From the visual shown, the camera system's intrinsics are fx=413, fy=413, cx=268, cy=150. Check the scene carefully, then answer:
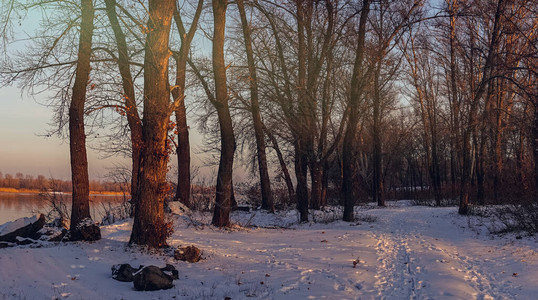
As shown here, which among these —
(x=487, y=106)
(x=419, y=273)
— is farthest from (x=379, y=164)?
(x=419, y=273)

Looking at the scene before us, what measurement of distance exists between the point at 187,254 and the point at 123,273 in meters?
1.85

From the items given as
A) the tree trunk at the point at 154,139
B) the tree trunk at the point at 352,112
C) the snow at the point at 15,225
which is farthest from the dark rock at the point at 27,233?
the tree trunk at the point at 352,112

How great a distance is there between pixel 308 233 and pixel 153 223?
5.83 metres

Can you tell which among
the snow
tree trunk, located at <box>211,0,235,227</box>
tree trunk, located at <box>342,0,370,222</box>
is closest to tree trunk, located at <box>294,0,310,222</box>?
tree trunk, located at <box>342,0,370,222</box>

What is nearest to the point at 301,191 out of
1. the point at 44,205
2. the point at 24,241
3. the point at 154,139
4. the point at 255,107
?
the point at 255,107

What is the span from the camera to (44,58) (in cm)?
1186

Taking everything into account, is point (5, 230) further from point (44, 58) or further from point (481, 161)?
point (481, 161)

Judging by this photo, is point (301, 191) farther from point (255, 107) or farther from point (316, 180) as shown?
point (255, 107)

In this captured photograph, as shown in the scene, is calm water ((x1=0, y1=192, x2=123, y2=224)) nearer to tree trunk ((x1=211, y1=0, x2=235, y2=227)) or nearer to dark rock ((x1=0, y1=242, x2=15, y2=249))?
dark rock ((x1=0, y1=242, x2=15, y2=249))

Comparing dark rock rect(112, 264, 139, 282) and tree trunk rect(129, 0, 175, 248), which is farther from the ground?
tree trunk rect(129, 0, 175, 248)

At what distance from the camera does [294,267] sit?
28.5 ft

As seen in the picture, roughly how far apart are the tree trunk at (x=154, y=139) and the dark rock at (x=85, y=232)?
112 cm

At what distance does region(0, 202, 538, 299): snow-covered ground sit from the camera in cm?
667

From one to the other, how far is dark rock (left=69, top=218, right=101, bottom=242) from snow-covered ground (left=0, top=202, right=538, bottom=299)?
0.23m
